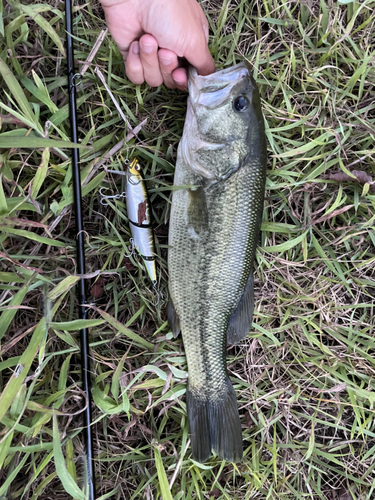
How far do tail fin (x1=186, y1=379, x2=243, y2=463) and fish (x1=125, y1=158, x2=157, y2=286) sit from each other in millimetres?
842

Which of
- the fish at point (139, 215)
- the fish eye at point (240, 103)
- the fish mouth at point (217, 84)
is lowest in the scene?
the fish at point (139, 215)

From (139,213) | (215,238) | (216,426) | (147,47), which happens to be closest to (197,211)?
(215,238)

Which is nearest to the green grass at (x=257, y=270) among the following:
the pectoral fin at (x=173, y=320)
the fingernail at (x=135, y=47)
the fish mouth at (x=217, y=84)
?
the pectoral fin at (x=173, y=320)

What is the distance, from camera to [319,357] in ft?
7.13

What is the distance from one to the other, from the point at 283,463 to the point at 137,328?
4.19 ft

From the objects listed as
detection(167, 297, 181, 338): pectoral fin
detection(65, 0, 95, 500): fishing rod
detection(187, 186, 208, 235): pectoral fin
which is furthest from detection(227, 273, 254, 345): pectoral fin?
detection(65, 0, 95, 500): fishing rod

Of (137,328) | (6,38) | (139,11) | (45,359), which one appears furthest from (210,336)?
(6,38)

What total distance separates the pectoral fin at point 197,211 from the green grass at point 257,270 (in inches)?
8.6

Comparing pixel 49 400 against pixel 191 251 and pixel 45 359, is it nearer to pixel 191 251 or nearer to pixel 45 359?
pixel 45 359

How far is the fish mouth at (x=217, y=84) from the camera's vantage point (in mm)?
1831

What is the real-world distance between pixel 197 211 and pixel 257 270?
618mm

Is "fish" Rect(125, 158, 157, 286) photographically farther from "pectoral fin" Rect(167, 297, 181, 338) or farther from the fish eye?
the fish eye

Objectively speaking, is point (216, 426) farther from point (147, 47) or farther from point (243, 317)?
point (147, 47)

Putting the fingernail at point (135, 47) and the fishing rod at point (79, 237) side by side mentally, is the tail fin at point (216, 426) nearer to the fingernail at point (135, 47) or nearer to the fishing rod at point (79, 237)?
the fishing rod at point (79, 237)
